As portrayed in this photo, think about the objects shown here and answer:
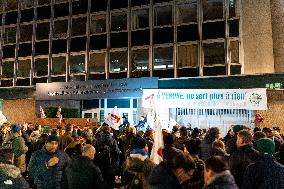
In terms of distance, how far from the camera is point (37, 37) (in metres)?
33.3

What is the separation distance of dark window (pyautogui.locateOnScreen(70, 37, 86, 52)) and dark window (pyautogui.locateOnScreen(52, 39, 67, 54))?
813 millimetres

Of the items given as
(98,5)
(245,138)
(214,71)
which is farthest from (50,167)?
(98,5)

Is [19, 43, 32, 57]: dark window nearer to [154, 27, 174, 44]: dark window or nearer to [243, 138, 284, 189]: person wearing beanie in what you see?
[154, 27, 174, 44]: dark window

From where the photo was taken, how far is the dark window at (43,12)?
33062 millimetres

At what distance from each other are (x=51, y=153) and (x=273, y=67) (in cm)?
1898

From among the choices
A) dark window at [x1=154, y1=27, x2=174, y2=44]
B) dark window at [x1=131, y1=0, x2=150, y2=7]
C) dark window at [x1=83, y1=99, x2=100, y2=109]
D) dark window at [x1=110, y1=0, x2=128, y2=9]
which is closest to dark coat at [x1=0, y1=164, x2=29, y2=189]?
dark window at [x1=154, y1=27, x2=174, y2=44]

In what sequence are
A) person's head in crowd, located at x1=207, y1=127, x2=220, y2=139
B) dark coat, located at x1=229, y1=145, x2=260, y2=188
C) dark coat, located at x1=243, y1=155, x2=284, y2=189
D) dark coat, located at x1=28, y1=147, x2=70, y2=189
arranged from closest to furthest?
dark coat, located at x1=243, y1=155, x2=284, y2=189 < dark coat, located at x1=229, y1=145, x2=260, y2=188 < dark coat, located at x1=28, y1=147, x2=70, y2=189 < person's head in crowd, located at x1=207, y1=127, x2=220, y2=139

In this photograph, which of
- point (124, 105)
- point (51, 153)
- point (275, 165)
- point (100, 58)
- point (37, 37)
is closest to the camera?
point (275, 165)

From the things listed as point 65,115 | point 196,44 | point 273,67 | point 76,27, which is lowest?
point 65,115

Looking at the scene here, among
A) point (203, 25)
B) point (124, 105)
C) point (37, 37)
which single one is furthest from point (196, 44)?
point (37, 37)

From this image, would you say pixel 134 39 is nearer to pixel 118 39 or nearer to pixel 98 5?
pixel 118 39

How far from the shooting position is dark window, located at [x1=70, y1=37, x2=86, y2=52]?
3070 centimetres

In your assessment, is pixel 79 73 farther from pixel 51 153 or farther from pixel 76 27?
pixel 51 153

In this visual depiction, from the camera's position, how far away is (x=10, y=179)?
5188mm
